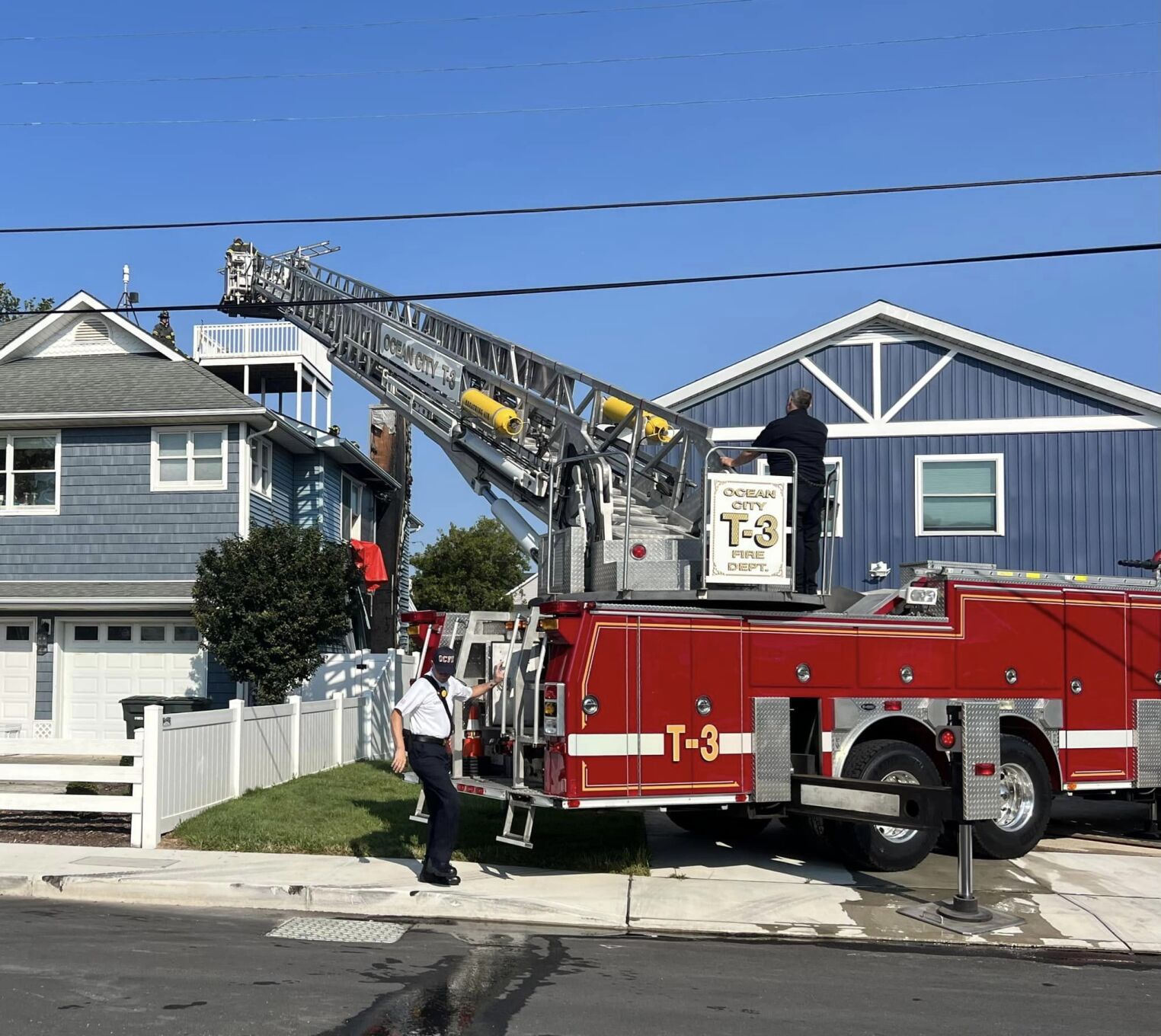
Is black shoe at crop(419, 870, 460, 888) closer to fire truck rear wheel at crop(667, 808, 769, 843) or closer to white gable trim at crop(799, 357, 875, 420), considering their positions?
fire truck rear wheel at crop(667, 808, 769, 843)

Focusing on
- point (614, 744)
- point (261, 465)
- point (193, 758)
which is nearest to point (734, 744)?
point (614, 744)

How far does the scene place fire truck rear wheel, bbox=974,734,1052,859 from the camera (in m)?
10.5

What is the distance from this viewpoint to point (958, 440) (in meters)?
17.3

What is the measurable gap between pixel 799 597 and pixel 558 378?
4222 millimetres

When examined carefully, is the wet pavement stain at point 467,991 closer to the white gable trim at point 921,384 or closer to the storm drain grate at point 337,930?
the storm drain grate at point 337,930

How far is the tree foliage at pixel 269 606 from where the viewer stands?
61.4ft

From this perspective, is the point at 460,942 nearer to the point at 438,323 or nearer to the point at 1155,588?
the point at 1155,588

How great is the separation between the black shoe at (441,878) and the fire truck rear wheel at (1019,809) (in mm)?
4495

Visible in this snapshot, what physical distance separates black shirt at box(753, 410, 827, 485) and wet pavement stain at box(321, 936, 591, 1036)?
4448 millimetres

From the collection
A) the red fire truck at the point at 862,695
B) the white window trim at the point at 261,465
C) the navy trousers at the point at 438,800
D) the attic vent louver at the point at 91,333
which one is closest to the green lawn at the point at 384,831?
the red fire truck at the point at 862,695

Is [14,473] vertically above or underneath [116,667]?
above

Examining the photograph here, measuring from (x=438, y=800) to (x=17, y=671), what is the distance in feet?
47.3

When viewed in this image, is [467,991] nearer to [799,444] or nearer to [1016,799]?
[799,444]

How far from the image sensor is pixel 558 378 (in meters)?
13.1
